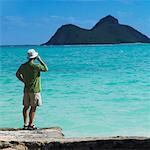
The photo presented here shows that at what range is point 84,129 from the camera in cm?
1105

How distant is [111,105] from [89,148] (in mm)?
8189

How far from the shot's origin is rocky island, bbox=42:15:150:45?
122 metres

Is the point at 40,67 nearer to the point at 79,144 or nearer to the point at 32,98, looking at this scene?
the point at 32,98

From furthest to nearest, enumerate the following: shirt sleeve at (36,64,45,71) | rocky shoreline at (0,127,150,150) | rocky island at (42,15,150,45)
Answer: rocky island at (42,15,150,45)
shirt sleeve at (36,64,45,71)
rocky shoreline at (0,127,150,150)

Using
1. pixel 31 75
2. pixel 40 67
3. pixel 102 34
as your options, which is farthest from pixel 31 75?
pixel 102 34

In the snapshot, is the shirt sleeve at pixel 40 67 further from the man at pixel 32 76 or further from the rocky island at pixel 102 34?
the rocky island at pixel 102 34

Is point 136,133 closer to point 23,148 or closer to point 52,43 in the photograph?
point 23,148

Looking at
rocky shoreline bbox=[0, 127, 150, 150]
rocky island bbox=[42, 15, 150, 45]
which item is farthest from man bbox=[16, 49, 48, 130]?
rocky island bbox=[42, 15, 150, 45]

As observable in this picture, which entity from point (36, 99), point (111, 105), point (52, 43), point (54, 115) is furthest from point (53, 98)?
point (52, 43)

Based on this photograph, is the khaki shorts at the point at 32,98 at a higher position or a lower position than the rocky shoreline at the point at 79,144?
higher

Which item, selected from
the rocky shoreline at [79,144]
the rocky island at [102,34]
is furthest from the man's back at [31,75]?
the rocky island at [102,34]

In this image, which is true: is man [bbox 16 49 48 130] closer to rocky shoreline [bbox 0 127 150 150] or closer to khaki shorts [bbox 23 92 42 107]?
khaki shorts [bbox 23 92 42 107]

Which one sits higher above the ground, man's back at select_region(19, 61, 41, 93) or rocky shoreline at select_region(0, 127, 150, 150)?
man's back at select_region(19, 61, 41, 93)

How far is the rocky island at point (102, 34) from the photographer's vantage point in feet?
399
